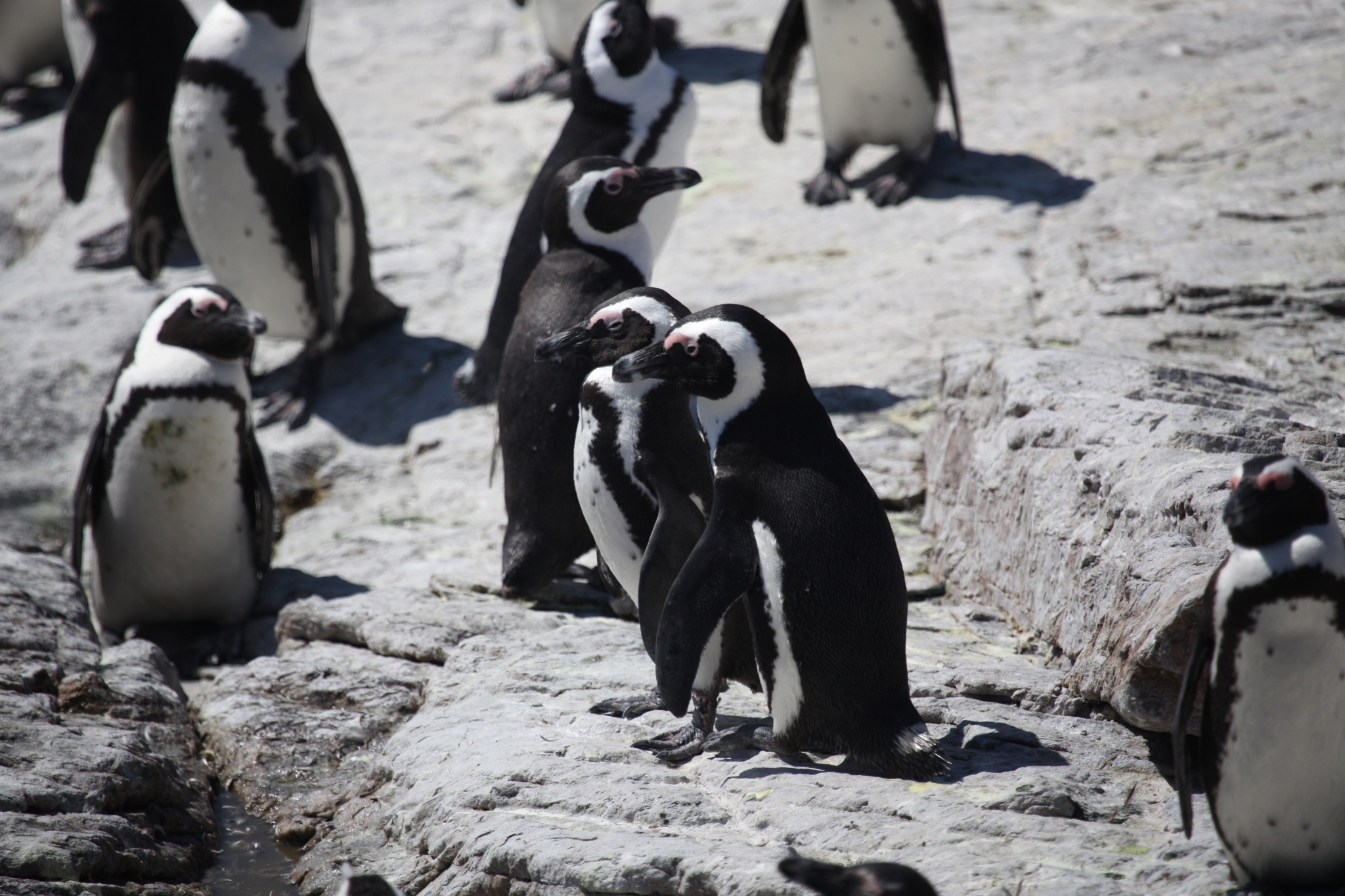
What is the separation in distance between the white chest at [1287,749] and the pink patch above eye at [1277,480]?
0.18 meters

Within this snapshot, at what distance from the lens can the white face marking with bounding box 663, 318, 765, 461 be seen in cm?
274

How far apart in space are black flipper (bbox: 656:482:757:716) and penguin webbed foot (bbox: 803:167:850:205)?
4.30 m

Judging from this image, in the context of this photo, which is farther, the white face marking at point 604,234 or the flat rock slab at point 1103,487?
the white face marking at point 604,234

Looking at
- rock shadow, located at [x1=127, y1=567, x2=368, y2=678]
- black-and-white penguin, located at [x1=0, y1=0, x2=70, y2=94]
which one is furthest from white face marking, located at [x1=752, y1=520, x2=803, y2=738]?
black-and-white penguin, located at [x1=0, y1=0, x2=70, y2=94]

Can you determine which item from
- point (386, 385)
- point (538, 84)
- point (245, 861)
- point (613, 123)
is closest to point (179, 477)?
point (386, 385)

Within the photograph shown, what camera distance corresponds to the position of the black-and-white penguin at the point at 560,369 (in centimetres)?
399

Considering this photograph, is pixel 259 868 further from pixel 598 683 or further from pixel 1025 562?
pixel 1025 562

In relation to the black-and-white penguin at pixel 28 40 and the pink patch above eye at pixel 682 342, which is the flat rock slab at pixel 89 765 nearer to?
the pink patch above eye at pixel 682 342

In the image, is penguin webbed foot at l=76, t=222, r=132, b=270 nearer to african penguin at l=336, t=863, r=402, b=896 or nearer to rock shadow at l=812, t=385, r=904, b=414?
rock shadow at l=812, t=385, r=904, b=414

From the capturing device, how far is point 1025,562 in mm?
3496

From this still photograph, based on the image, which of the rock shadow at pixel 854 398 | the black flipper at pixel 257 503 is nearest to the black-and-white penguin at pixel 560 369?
the rock shadow at pixel 854 398

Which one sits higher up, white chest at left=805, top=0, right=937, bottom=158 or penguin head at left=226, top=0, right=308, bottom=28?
penguin head at left=226, top=0, right=308, bottom=28

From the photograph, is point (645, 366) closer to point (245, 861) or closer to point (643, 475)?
point (643, 475)

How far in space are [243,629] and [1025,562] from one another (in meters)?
2.56
